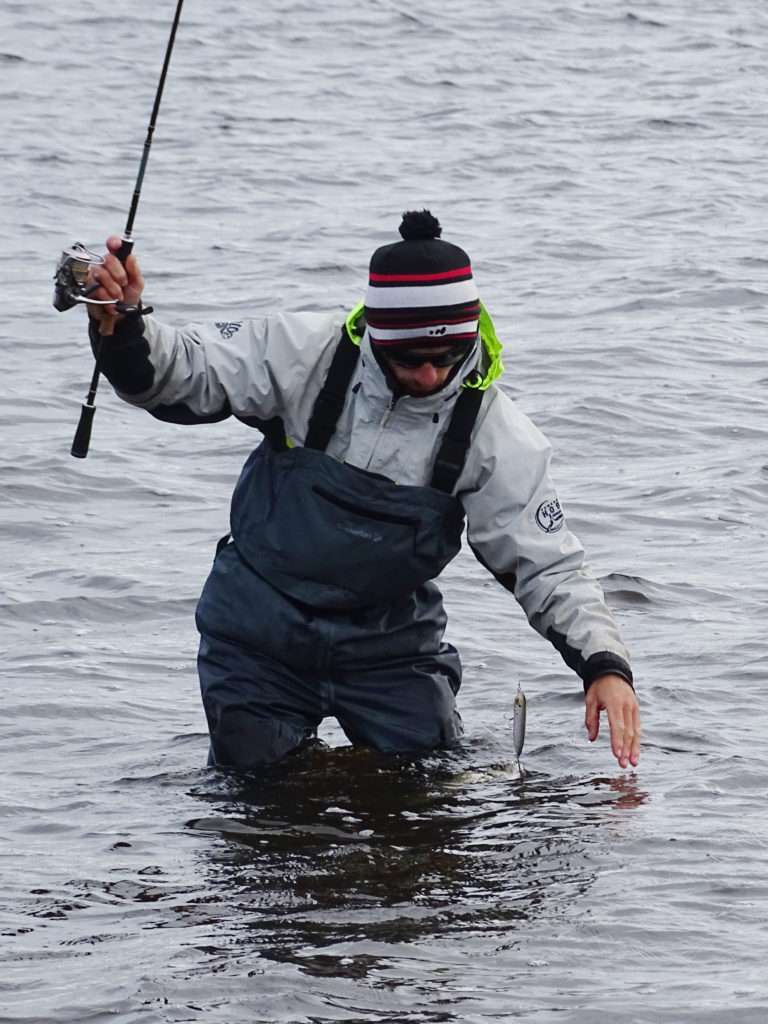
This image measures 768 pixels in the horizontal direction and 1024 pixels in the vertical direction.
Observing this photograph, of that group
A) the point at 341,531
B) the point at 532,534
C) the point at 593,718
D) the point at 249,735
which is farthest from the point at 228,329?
the point at 593,718

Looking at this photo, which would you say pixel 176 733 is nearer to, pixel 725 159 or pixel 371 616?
pixel 371 616

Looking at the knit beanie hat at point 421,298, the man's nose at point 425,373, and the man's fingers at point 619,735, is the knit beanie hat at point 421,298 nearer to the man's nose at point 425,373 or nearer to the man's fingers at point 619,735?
the man's nose at point 425,373

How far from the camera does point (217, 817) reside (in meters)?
6.27

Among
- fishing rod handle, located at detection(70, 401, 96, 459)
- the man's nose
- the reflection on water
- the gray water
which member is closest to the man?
the man's nose

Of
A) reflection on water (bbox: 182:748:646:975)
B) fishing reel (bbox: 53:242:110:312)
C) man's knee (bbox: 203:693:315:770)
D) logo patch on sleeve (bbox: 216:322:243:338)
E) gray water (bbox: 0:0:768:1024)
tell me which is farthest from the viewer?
man's knee (bbox: 203:693:315:770)

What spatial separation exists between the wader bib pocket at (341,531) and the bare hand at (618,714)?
665mm

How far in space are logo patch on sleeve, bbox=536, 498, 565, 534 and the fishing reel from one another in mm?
1403

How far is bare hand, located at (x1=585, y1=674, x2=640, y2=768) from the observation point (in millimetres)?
5695

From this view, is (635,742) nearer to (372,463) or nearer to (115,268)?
(372,463)

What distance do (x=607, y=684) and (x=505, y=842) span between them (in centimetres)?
63

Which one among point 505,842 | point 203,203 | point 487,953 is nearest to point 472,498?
point 505,842

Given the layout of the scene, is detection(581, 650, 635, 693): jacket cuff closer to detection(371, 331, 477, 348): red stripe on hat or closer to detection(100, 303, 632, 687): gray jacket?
detection(100, 303, 632, 687): gray jacket

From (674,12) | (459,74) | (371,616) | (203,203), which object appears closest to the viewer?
(371,616)

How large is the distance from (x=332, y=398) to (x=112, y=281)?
29.3 inches
